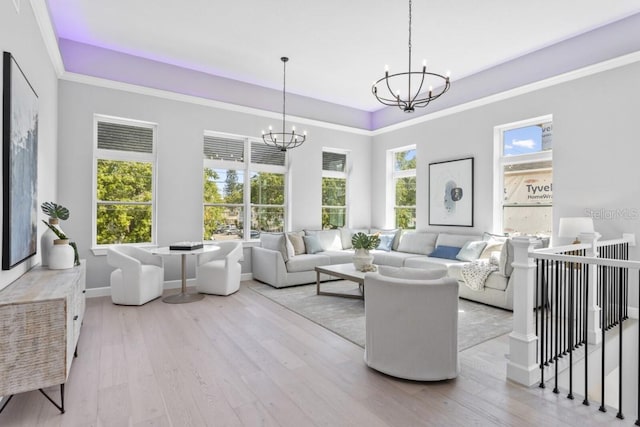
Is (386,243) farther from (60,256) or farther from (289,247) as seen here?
(60,256)

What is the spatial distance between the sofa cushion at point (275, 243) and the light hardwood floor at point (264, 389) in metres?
2.05

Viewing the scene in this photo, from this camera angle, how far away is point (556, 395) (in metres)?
→ 2.30

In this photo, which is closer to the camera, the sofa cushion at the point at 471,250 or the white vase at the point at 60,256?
the white vase at the point at 60,256

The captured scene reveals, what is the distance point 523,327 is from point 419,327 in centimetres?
77

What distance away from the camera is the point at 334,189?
7258 mm

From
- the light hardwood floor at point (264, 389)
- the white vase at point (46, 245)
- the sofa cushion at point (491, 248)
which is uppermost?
the white vase at point (46, 245)

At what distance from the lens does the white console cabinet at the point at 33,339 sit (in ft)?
6.24

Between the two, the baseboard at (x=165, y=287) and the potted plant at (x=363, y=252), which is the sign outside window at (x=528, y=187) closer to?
the potted plant at (x=363, y=252)

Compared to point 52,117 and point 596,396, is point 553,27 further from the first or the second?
point 52,117

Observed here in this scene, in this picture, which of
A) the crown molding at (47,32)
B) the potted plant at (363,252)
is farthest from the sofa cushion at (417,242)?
the crown molding at (47,32)

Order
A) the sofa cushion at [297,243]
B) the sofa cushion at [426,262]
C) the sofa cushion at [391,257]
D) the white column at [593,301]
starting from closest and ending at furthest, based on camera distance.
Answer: the white column at [593,301] < the sofa cushion at [426,262] < the sofa cushion at [391,257] < the sofa cushion at [297,243]

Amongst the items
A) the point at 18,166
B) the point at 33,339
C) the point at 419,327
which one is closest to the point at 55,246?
the point at 18,166

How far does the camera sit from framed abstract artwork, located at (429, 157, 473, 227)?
5.70 meters

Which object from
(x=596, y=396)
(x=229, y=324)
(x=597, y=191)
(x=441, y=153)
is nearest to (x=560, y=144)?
(x=597, y=191)
